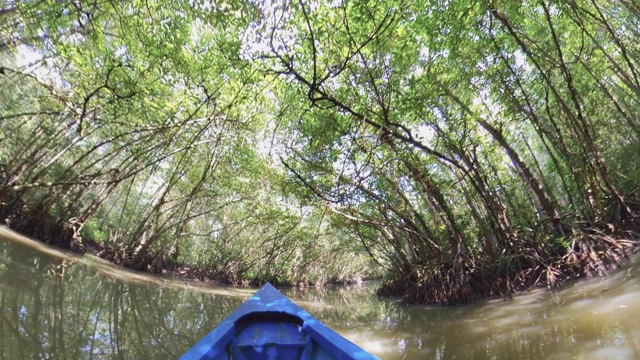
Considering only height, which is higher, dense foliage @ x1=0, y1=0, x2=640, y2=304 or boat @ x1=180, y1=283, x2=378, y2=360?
dense foliage @ x1=0, y1=0, x2=640, y2=304

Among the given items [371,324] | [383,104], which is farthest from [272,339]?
[383,104]

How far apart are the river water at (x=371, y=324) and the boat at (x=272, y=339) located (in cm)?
72

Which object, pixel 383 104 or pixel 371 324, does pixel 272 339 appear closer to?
pixel 371 324

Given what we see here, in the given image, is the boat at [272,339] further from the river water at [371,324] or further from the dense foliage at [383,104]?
the dense foliage at [383,104]

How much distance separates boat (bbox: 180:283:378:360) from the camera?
1.94 meters

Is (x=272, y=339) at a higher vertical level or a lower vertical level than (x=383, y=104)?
→ lower

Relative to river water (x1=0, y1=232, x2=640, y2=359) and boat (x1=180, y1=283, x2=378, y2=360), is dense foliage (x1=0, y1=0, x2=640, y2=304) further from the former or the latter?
boat (x1=180, y1=283, x2=378, y2=360)

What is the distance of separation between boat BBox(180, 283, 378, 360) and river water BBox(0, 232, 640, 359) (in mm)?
725

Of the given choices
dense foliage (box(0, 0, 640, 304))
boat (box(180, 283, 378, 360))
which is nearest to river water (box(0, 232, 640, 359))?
boat (box(180, 283, 378, 360))

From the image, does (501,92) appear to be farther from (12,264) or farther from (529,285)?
(12,264)

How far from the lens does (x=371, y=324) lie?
473 cm

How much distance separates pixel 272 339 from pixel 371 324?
2.77 meters

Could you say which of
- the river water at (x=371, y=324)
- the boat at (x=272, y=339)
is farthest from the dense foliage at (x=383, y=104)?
the boat at (x=272, y=339)

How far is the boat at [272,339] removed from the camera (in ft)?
6.38
